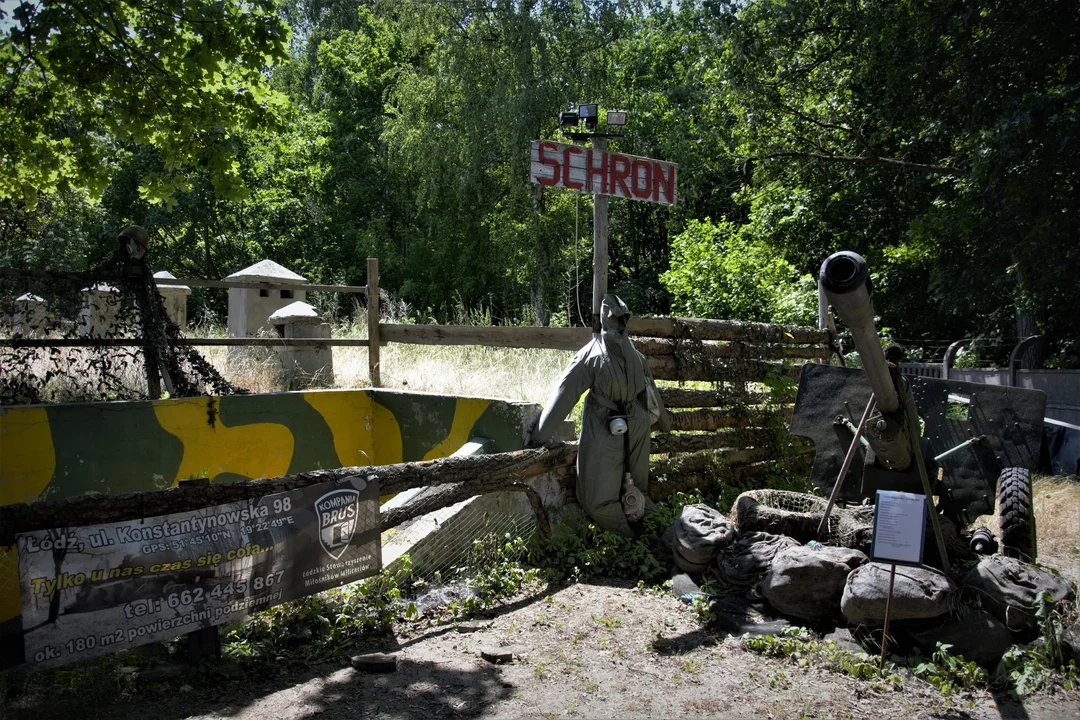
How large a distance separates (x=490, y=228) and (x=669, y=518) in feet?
70.0

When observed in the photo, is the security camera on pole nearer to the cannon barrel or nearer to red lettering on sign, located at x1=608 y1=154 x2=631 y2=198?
red lettering on sign, located at x1=608 y1=154 x2=631 y2=198

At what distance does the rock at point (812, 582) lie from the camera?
4746mm

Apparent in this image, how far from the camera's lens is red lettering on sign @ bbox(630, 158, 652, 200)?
24.8 ft

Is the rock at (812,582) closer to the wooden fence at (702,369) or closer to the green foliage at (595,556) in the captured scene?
the green foliage at (595,556)

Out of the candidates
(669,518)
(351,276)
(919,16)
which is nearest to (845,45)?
(919,16)

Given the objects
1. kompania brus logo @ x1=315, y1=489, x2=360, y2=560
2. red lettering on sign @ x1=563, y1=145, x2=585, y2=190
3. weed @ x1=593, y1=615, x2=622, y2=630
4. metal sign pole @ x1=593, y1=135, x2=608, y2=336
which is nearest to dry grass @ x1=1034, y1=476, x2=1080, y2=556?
weed @ x1=593, y1=615, x2=622, y2=630

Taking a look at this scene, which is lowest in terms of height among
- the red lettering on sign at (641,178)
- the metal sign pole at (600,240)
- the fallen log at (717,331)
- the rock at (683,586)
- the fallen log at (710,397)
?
the rock at (683,586)

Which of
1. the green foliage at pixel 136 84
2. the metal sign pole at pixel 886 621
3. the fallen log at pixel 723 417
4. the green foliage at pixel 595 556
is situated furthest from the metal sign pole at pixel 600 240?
the metal sign pole at pixel 886 621

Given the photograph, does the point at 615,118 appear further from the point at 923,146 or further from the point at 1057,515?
the point at 923,146

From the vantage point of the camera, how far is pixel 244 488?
14.1ft

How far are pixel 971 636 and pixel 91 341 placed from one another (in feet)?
21.9

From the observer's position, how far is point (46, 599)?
366 cm

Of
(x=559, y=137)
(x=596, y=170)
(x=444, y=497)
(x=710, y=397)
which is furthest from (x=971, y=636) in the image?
(x=559, y=137)

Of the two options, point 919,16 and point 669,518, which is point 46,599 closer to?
point 669,518
